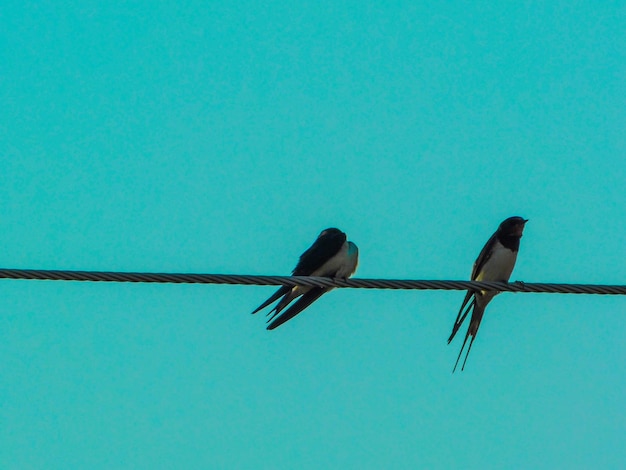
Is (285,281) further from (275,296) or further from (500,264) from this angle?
(500,264)

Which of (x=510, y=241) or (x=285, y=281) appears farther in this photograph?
(x=510, y=241)

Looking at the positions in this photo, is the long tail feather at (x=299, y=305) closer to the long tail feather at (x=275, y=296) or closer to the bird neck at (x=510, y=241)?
the long tail feather at (x=275, y=296)

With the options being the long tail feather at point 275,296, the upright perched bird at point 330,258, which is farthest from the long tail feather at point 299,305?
the upright perched bird at point 330,258

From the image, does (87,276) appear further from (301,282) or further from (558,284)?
(558,284)

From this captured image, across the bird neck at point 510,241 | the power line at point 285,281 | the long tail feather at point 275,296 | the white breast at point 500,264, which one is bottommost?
the power line at point 285,281

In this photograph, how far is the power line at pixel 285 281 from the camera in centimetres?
387

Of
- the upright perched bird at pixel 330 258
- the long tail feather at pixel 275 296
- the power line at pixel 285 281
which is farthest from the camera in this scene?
the upright perched bird at pixel 330 258

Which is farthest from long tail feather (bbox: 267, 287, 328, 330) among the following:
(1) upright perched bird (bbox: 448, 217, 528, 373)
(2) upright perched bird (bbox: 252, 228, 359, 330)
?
(1) upright perched bird (bbox: 448, 217, 528, 373)

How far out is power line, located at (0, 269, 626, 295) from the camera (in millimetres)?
3865

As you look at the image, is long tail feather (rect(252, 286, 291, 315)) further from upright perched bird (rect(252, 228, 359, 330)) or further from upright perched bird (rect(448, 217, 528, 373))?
upright perched bird (rect(448, 217, 528, 373))

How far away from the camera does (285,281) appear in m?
4.21

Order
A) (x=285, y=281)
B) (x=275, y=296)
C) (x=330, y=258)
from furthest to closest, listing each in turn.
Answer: (x=330, y=258)
(x=275, y=296)
(x=285, y=281)

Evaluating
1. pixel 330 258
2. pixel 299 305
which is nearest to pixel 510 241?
pixel 330 258

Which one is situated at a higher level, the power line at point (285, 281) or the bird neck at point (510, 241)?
the bird neck at point (510, 241)
